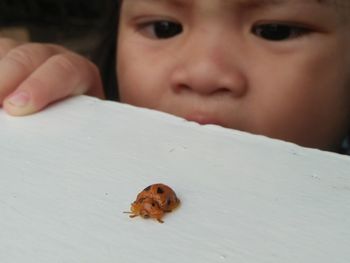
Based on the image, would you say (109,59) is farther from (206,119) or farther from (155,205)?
(155,205)

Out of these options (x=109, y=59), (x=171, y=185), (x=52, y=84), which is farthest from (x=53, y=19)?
(x=171, y=185)

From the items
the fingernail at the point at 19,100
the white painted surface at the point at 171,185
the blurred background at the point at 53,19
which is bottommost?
the blurred background at the point at 53,19

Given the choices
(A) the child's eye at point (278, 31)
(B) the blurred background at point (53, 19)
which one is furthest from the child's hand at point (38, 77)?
(B) the blurred background at point (53, 19)

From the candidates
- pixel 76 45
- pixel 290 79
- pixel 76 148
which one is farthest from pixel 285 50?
pixel 76 45

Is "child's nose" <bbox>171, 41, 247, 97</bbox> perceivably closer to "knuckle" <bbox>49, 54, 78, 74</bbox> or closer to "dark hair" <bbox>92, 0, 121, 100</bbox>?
"knuckle" <bbox>49, 54, 78, 74</bbox>

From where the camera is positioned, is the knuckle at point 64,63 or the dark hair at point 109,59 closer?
the knuckle at point 64,63

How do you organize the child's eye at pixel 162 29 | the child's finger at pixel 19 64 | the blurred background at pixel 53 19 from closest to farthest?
the child's finger at pixel 19 64, the child's eye at pixel 162 29, the blurred background at pixel 53 19

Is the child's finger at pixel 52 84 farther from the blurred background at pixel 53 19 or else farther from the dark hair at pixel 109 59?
the blurred background at pixel 53 19

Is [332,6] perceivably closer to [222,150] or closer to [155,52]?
[155,52]
